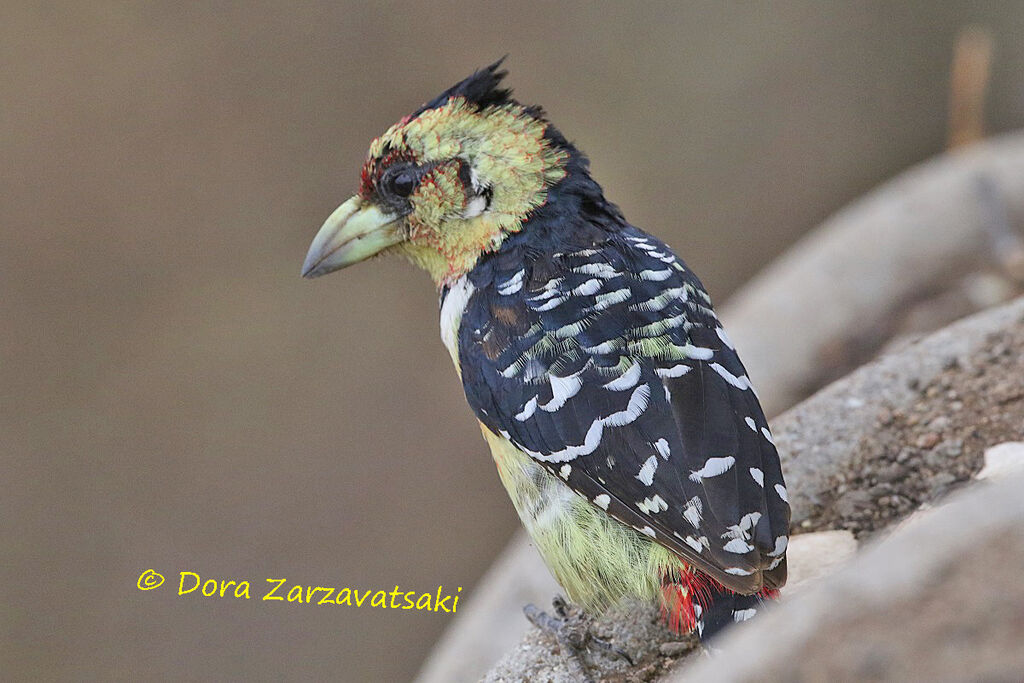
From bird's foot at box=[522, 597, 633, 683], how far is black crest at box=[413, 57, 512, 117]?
1056mm

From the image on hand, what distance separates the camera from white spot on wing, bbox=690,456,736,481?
1.79 m

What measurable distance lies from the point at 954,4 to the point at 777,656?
6.44 metres

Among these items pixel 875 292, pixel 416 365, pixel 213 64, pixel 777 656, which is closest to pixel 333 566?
pixel 416 365

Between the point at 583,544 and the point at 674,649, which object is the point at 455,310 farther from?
the point at 674,649

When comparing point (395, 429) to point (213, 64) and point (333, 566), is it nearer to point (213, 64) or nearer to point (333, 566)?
point (333, 566)

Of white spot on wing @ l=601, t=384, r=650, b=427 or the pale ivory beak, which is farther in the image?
the pale ivory beak

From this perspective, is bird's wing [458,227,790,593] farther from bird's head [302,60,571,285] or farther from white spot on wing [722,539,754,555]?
bird's head [302,60,571,285]

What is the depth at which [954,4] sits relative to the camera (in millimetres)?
6543

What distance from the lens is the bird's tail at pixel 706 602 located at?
1816mm

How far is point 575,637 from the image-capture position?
2051mm

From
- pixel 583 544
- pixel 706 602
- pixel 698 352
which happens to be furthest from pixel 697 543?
pixel 698 352

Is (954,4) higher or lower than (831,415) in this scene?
higher

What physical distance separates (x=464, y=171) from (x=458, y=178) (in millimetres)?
19

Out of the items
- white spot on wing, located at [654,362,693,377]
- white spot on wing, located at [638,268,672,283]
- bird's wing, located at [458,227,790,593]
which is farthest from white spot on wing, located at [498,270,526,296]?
white spot on wing, located at [654,362,693,377]
